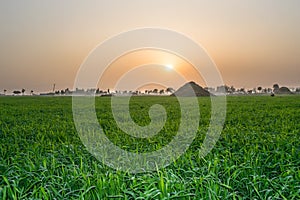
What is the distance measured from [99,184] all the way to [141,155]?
6.32 feet

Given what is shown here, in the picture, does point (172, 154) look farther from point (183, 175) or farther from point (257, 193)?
point (257, 193)

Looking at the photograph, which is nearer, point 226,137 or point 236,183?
point 236,183

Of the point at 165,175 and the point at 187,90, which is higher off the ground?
the point at 187,90

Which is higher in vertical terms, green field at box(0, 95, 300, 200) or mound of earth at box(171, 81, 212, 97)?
mound of earth at box(171, 81, 212, 97)

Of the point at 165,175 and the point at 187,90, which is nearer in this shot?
the point at 165,175

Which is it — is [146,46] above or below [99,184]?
above

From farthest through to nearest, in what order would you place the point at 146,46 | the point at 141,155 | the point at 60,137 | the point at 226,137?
the point at 146,46 → the point at 60,137 → the point at 226,137 → the point at 141,155

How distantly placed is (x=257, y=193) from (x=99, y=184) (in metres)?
1.82

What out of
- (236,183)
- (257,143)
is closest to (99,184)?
(236,183)

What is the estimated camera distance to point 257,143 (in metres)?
6.62

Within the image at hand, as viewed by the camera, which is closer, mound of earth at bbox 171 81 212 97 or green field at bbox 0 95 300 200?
green field at bbox 0 95 300 200

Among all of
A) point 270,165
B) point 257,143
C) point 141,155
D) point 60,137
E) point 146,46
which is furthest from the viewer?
point 146,46

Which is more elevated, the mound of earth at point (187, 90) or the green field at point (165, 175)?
the mound of earth at point (187, 90)

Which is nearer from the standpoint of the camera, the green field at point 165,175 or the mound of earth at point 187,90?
the green field at point 165,175
